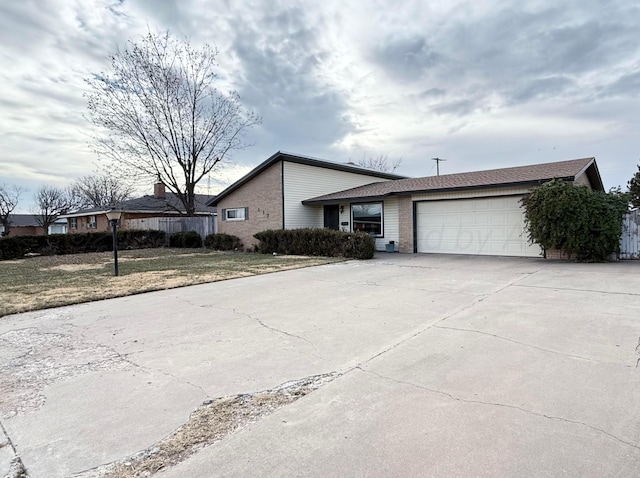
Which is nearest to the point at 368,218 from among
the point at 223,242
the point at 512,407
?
the point at 223,242

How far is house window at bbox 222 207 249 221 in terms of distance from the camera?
64.4 ft

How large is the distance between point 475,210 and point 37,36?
48.7 feet

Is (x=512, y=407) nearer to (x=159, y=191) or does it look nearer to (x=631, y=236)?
(x=631, y=236)

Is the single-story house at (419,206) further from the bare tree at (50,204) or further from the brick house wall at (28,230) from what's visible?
the brick house wall at (28,230)

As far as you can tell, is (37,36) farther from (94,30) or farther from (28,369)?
(28,369)

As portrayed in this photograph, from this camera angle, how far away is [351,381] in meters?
3.30

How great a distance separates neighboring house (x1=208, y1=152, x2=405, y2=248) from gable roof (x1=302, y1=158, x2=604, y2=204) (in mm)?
1083

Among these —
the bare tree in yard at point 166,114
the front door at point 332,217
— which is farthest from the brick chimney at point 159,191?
the front door at point 332,217

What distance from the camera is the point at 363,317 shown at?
5465 mm

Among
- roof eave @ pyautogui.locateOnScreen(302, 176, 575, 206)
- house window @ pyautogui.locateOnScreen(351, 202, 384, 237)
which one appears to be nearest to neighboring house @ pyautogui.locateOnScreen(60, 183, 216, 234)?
roof eave @ pyautogui.locateOnScreen(302, 176, 575, 206)

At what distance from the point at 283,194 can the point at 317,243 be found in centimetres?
375

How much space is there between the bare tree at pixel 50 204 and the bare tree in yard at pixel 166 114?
2480 centimetres

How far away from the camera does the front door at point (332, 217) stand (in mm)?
18219

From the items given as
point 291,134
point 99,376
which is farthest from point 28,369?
point 291,134
